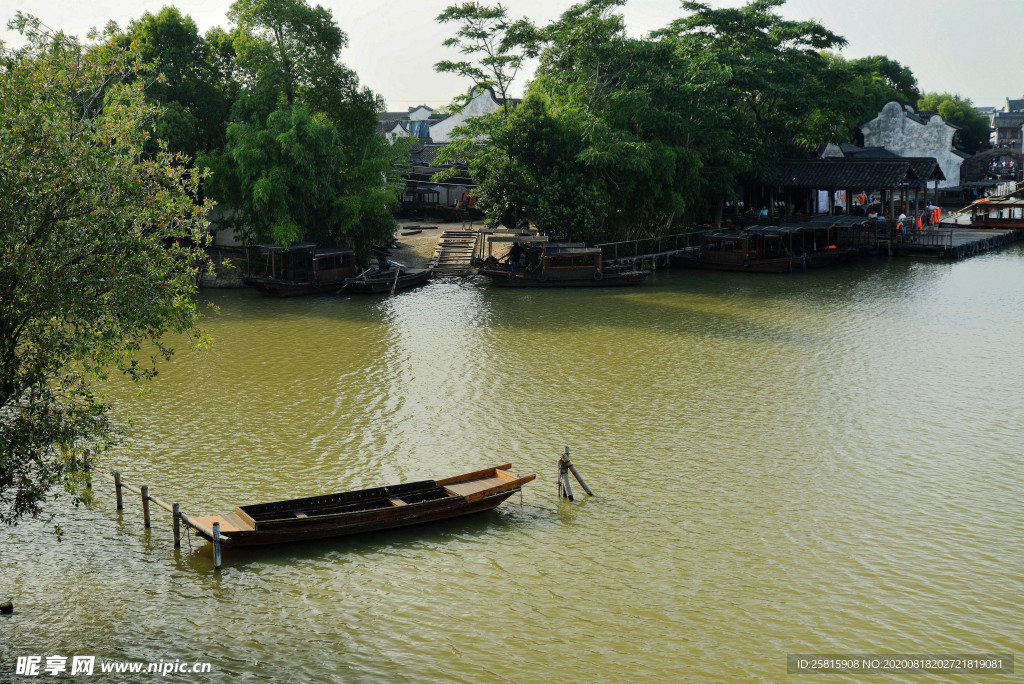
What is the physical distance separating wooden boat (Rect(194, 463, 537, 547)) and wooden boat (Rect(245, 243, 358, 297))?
3001cm

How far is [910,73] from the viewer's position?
117250mm

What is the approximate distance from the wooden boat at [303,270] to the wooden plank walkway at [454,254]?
6.43 meters

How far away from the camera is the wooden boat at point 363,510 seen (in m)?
18.8

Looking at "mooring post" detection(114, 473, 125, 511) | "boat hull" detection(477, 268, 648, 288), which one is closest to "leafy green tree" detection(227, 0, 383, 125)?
"boat hull" detection(477, 268, 648, 288)

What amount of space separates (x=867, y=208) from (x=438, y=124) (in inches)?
2054

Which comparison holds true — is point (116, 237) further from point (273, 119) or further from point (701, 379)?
point (273, 119)

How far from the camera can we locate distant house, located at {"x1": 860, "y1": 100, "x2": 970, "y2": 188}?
3629 inches

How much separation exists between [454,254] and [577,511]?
126ft

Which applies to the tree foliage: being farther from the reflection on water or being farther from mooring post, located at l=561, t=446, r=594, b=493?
mooring post, located at l=561, t=446, r=594, b=493

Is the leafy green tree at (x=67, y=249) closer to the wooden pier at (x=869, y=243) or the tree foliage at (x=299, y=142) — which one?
the tree foliage at (x=299, y=142)

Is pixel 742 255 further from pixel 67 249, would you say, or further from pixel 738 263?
pixel 67 249

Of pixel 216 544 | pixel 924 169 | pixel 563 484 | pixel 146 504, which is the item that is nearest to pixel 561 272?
pixel 563 484

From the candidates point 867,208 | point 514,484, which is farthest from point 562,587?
point 867,208

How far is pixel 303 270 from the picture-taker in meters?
50.5
